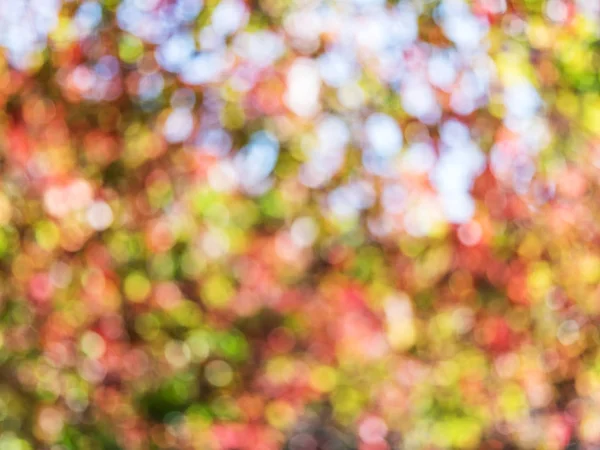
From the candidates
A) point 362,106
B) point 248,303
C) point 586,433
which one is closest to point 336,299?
point 248,303

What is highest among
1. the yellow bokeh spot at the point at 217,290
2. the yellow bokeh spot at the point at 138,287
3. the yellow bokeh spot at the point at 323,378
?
the yellow bokeh spot at the point at 138,287

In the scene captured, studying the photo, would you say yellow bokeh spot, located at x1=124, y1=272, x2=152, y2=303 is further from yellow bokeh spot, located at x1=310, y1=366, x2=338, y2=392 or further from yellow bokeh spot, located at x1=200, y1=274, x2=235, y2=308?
yellow bokeh spot, located at x1=310, y1=366, x2=338, y2=392

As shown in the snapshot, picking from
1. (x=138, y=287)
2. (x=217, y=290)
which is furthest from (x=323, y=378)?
(x=138, y=287)

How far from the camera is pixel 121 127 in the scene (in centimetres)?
321

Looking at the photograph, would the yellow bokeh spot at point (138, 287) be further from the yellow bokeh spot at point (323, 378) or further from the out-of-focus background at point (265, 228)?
the yellow bokeh spot at point (323, 378)

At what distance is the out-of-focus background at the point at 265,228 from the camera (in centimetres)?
323

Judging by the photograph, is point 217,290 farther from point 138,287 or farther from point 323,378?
point 323,378

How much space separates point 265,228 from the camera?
4188 mm

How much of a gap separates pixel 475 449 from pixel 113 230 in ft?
8.90

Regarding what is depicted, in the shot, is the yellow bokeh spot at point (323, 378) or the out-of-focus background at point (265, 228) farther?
the yellow bokeh spot at point (323, 378)

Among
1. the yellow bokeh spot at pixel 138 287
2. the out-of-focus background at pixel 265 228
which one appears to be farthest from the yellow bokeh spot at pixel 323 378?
the yellow bokeh spot at pixel 138 287

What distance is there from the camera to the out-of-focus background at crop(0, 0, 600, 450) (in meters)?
3.23

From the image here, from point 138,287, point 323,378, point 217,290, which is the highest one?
point 138,287

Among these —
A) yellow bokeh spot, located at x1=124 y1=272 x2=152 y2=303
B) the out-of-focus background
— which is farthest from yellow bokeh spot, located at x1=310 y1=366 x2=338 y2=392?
yellow bokeh spot, located at x1=124 y1=272 x2=152 y2=303
